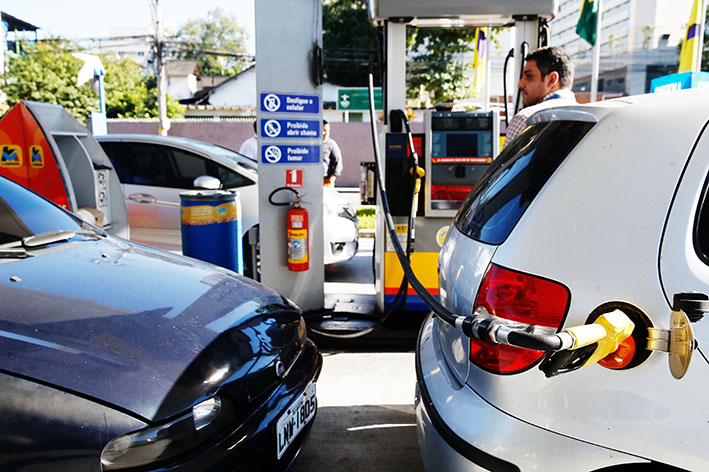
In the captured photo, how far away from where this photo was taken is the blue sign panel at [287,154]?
441cm

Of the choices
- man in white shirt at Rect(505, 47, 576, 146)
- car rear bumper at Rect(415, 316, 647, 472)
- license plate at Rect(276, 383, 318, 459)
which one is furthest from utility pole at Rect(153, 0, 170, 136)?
car rear bumper at Rect(415, 316, 647, 472)

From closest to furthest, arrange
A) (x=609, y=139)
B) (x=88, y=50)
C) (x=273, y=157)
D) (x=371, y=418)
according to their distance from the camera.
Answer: (x=609, y=139), (x=371, y=418), (x=273, y=157), (x=88, y=50)

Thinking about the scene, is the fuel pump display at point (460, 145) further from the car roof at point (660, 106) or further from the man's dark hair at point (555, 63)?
the car roof at point (660, 106)

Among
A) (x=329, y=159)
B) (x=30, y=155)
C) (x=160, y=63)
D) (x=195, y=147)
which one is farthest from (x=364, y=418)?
(x=160, y=63)

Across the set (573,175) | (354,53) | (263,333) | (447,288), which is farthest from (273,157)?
(354,53)

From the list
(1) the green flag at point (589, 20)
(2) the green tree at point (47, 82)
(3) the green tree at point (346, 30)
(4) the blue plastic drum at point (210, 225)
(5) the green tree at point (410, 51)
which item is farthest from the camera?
(3) the green tree at point (346, 30)

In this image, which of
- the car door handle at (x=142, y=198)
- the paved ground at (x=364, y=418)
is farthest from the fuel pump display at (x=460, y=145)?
the car door handle at (x=142, y=198)

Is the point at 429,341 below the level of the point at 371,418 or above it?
above

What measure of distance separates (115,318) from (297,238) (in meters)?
2.54

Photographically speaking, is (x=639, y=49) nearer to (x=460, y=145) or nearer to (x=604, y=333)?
(x=460, y=145)

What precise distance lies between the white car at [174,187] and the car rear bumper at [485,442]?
14.1ft

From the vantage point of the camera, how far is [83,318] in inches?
75.5

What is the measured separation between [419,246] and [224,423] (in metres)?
2.85

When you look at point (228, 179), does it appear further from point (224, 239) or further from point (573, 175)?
point (573, 175)
